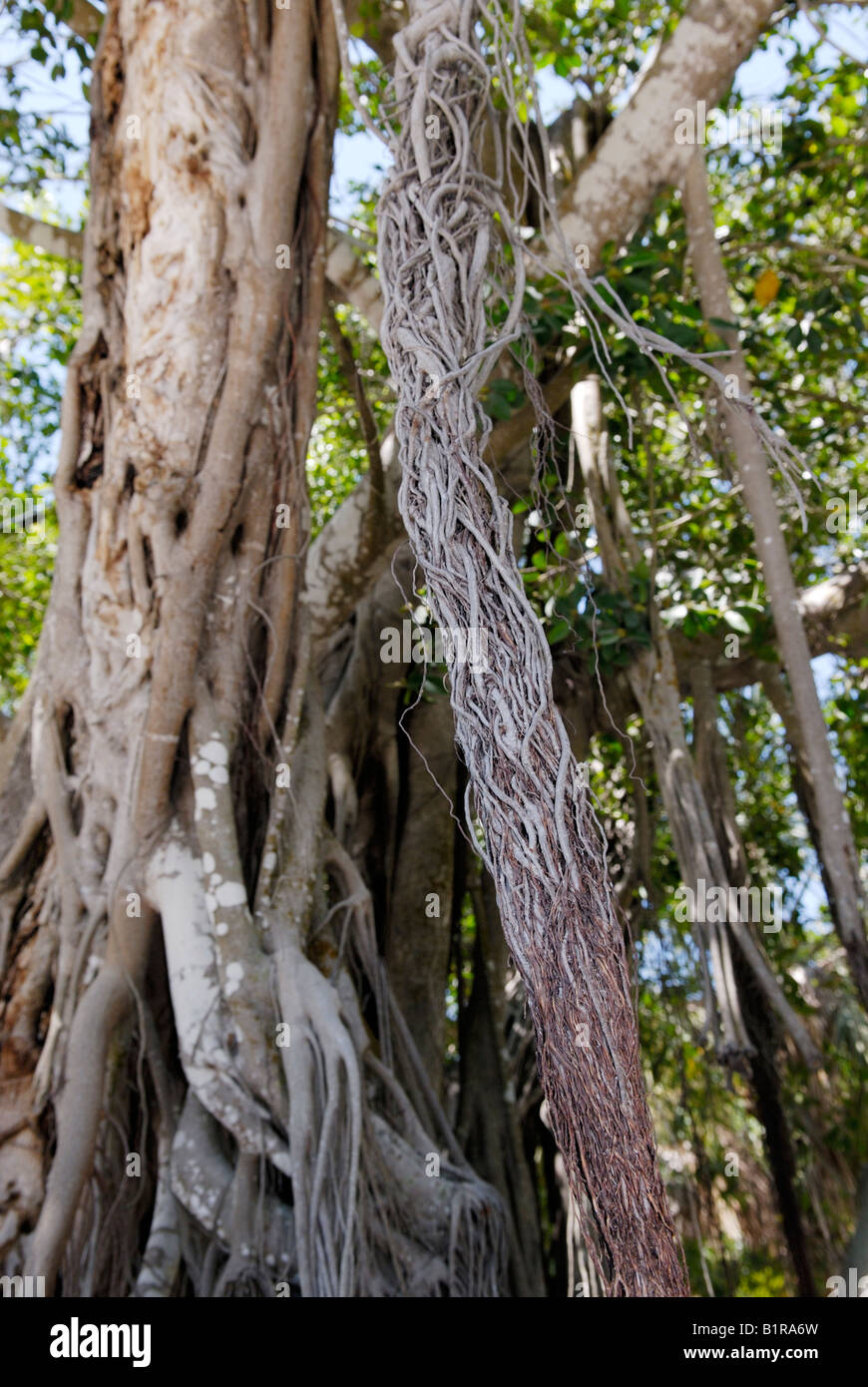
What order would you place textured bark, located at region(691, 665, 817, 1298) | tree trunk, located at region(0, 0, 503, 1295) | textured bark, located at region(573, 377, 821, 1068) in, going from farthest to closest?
1. textured bark, located at region(691, 665, 817, 1298)
2. textured bark, located at region(573, 377, 821, 1068)
3. tree trunk, located at region(0, 0, 503, 1295)

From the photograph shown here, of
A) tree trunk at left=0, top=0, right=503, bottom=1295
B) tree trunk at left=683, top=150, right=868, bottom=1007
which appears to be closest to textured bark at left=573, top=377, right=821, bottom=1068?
tree trunk at left=683, top=150, right=868, bottom=1007

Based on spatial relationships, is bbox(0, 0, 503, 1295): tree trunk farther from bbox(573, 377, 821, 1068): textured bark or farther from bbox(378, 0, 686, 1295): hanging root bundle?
bbox(378, 0, 686, 1295): hanging root bundle

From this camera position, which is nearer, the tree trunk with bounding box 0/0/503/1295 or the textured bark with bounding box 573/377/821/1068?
the tree trunk with bounding box 0/0/503/1295

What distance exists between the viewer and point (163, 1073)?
2408 mm

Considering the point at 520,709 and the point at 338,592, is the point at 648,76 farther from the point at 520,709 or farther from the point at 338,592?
the point at 520,709

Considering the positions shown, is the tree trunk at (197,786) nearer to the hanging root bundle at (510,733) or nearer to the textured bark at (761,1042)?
the hanging root bundle at (510,733)

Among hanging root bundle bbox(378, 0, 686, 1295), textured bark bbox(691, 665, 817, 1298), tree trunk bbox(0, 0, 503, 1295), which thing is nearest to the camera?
hanging root bundle bbox(378, 0, 686, 1295)

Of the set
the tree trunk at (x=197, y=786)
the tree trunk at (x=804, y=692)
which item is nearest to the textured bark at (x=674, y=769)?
the tree trunk at (x=804, y=692)

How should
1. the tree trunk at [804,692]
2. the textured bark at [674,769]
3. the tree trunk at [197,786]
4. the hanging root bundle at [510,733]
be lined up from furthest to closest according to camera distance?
the textured bark at [674,769] < the tree trunk at [804,692] < the tree trunk at [197,786] < the hanging root bundle at [510,733]

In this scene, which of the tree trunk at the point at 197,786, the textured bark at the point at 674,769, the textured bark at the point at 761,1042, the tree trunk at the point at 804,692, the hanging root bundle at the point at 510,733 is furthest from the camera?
the textured bark at the point at 761,1042

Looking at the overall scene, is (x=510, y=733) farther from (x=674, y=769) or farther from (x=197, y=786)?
(x=674, y=769)

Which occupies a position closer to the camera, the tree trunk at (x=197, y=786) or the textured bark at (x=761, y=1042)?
the tree trunk at (x=197, y=786)

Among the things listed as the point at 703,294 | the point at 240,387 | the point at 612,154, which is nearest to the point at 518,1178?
the point at 240,387
